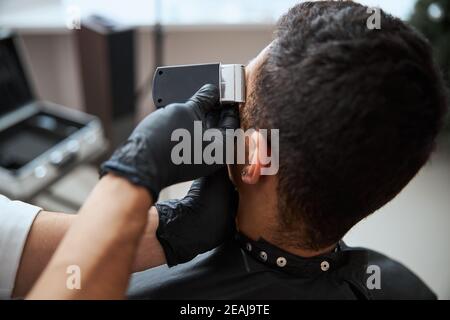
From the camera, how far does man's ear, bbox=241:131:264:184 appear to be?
0.68 m

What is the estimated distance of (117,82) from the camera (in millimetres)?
2029

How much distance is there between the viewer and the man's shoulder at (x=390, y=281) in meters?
0.87

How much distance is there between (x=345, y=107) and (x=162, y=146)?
0.85 ft

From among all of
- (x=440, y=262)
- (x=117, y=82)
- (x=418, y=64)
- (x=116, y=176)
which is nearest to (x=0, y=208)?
(x=116, y=176)

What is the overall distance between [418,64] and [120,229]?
18.0 inches

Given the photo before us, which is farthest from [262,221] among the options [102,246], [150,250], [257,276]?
[102,246]

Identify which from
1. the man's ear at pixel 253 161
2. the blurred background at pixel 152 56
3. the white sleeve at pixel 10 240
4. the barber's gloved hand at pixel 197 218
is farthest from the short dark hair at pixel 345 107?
the blurred background at pixel 152 56

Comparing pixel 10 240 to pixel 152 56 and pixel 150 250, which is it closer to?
pixel 150 250

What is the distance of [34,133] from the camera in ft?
5.94

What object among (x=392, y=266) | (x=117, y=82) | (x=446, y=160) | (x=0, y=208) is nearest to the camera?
(x=0, y=208)

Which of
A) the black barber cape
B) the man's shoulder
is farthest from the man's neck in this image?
the man's shoulder

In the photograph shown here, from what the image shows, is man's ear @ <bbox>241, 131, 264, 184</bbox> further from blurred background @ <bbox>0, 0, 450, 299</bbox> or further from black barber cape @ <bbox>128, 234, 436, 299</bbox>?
blurred background @ <bbox>0, 0, 450, 299</bbox>

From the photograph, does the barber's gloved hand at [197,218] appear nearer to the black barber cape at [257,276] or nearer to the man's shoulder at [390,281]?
the black barber cape at [257,276]
